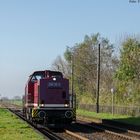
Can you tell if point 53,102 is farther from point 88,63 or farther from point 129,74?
point 88,63

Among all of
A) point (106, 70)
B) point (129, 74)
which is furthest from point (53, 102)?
point (106, 70)

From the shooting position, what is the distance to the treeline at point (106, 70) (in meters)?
62.5

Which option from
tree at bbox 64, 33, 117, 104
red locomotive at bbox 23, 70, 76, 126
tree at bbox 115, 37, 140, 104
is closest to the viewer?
red locomotive at bbox 23, 70, 76, 126

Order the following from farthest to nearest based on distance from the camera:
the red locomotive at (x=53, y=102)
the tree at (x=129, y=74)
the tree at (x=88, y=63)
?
the tree at (x=88, y=63) → the tree at (x=129, y=74) → the red locomotive at (x=53, y=102)

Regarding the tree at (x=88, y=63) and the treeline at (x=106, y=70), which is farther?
the tree at (x=88, y=63)

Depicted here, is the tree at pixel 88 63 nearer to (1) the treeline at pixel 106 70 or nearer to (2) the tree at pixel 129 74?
(1) the treeline at pixel 106 70

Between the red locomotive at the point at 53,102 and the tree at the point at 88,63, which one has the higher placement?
the tree at the point at 88,63

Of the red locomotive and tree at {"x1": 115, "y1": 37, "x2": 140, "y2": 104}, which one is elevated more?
tree at {"x1": 115, "y1": 37, "x2": 140, "y2": 104}

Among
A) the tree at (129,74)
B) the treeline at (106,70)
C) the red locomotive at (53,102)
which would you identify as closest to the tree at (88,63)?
the treeline at (106,70)

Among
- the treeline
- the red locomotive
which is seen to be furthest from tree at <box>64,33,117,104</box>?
the red locomotive

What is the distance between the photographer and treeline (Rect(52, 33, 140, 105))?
62.5 m

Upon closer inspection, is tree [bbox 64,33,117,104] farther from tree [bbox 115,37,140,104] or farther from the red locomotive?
the red locomotive

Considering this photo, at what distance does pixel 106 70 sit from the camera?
89.6m

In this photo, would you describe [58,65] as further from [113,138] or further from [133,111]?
[113,138]
